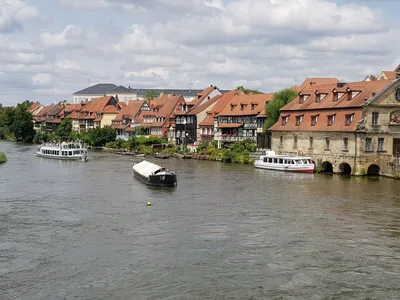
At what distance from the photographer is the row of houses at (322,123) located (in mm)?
49250

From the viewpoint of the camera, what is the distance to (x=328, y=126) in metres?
52.5

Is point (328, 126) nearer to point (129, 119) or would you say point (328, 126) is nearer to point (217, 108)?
point (217, 108)

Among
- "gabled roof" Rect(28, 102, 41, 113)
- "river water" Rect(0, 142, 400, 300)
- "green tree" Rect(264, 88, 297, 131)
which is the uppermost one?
"gabled roof" Rect(28, 102, 41, 113)

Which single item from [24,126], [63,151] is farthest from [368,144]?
[24,126]

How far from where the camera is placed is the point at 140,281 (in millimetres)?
19859

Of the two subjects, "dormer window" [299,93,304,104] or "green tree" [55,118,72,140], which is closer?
"dormer window" [299,93,304,104]

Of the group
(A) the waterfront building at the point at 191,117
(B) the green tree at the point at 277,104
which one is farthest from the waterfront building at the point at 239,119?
(A) the waterfront building at the point at 191,117

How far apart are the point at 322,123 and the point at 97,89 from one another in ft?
379

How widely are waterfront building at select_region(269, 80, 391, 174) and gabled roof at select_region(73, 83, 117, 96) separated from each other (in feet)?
347

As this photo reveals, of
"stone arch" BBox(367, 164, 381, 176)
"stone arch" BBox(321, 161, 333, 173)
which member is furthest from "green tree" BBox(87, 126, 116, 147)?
"stone arch" BBox(367, 164, 381, 176)

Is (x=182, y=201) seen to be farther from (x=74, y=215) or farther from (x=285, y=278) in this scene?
(x=285, y=278)

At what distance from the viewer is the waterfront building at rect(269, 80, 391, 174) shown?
4972 cm

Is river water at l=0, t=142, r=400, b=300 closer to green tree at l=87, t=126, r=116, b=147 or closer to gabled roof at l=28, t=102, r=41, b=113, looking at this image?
green tree at l=87, t=126, r=116, b=147

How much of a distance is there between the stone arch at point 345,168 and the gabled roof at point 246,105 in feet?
66.9
